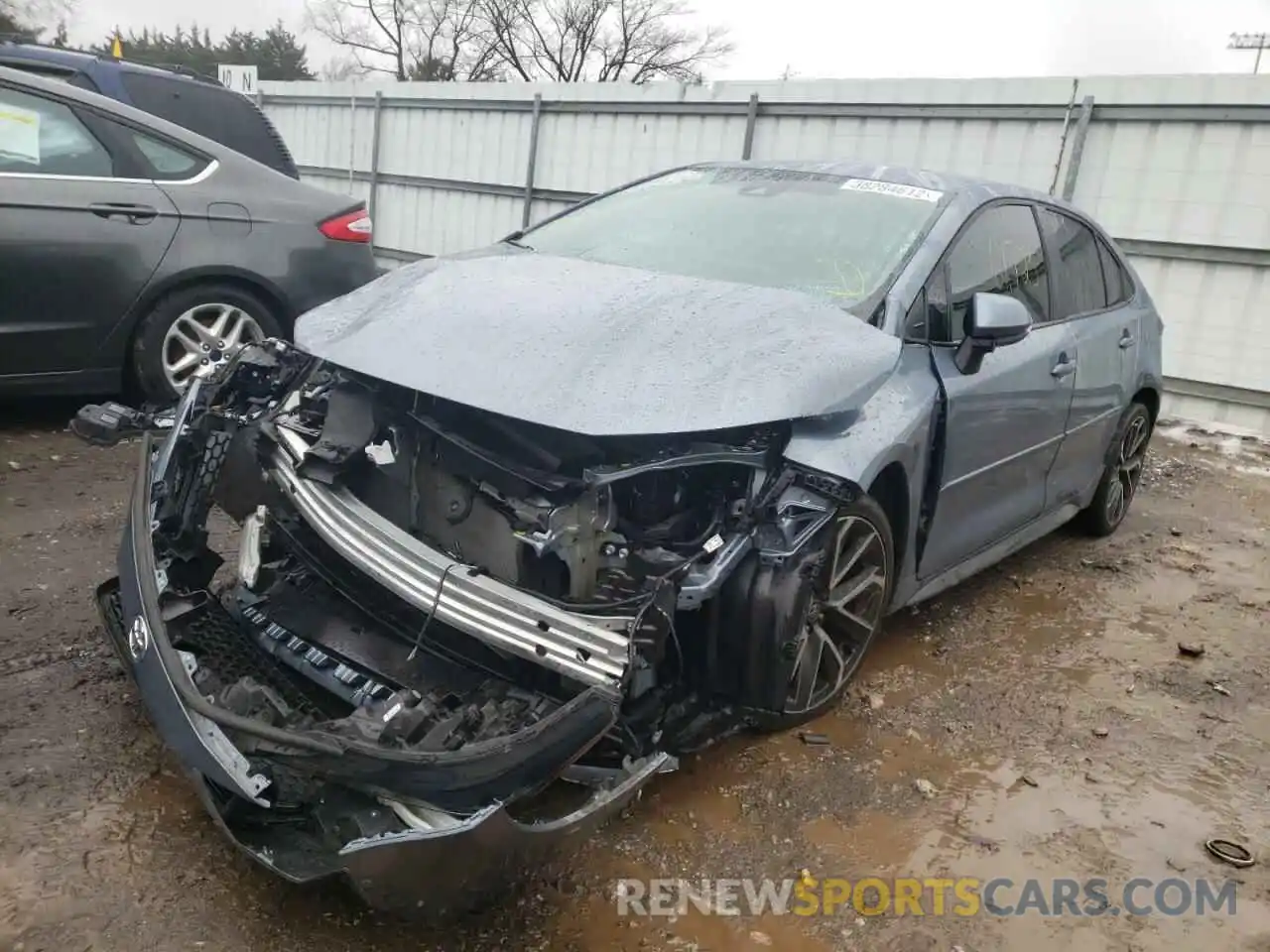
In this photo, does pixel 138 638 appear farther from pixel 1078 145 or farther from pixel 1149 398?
pixel 1078 145

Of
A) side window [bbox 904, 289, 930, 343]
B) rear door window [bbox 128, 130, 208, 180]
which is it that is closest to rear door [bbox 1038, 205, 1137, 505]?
side window [bbox 904, 289, 930, 343]

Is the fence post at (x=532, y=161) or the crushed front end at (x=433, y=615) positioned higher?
the fence post at (x=532, y=161)

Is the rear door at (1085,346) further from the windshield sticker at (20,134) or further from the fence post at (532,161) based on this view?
the fence post at (532,161)

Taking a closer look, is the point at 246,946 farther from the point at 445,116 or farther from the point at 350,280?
the point at 445,116

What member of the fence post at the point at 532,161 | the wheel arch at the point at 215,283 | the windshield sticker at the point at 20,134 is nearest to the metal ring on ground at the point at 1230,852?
the wheel arch at the point at 215,283

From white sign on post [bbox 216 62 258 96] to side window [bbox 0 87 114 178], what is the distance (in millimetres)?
9333

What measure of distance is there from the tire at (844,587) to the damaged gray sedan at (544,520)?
14 millimetres

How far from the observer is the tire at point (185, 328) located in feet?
15.2

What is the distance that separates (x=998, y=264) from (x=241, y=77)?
12622 mm

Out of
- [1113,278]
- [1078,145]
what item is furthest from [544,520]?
[1078,145]

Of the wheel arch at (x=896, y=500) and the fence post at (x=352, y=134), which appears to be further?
the fence post at (x=352, y=134)

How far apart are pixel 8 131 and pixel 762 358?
12.4ft

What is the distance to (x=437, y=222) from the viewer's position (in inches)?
447

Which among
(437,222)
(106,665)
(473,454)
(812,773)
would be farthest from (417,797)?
(437,222)
